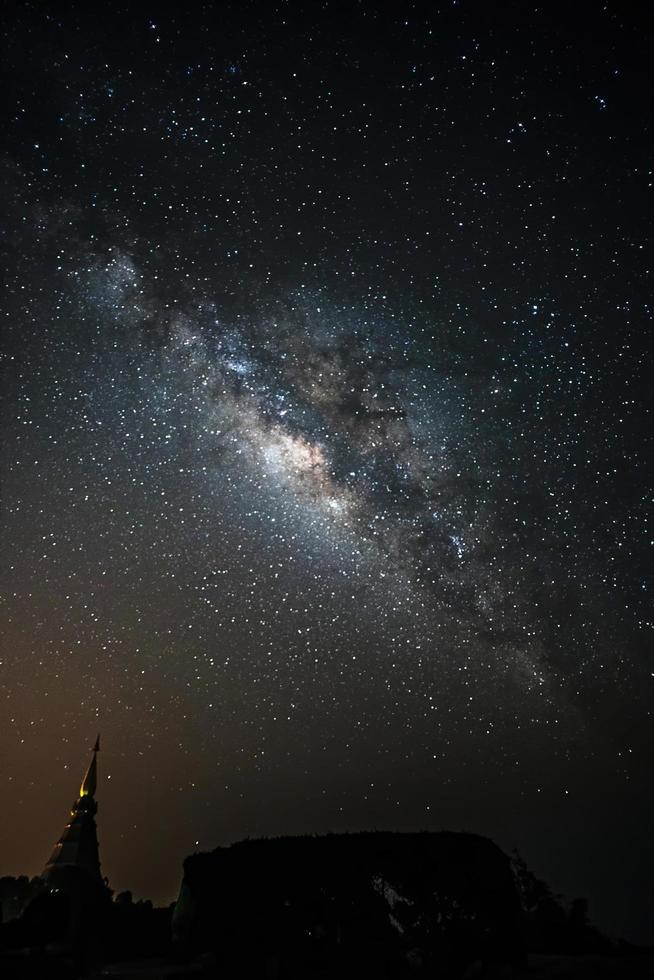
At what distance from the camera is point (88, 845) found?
127ft

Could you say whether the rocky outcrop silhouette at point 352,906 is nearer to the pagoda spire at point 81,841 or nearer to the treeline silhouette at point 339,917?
the treeline silhouette at point 339,917

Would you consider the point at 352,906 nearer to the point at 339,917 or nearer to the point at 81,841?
the point at 339,917

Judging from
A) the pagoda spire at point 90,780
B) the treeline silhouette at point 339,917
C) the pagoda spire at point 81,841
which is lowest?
the treeline silhouette at point 339,917

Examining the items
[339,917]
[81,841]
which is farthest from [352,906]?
[81,841]

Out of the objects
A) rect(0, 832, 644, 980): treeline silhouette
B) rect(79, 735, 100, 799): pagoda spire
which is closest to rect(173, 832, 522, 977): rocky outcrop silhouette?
rect(0, 832, 644, 980): treeline silhouette

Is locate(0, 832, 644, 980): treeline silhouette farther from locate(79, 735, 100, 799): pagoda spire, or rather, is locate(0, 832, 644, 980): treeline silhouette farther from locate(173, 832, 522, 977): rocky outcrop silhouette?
locate(79, 735, 100, 799): pagoda spire

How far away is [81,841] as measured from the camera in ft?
127

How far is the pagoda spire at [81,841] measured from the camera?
3694 centimetres

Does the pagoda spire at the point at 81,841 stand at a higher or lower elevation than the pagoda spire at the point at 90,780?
lower

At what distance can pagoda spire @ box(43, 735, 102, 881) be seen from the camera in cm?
3694

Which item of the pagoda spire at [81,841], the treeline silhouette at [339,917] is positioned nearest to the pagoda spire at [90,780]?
the pagoda spire at [81,841]

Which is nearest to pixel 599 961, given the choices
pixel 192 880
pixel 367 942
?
pixel 367 942

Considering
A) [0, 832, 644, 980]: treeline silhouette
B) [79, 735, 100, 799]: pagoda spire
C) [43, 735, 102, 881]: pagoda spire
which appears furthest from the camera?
[79, 735, 100, 799]: pagoda spire

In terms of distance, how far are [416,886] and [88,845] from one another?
28776 mm
